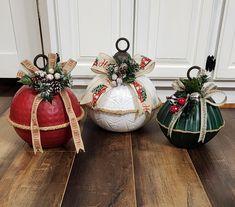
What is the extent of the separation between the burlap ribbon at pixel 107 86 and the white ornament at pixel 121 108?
11mm

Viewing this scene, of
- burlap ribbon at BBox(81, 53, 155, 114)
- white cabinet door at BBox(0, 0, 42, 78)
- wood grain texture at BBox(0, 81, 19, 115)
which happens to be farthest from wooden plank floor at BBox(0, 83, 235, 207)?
white cabinet door at BBox(0, 0, 42, 78)

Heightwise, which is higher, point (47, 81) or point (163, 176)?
point (47, 81)

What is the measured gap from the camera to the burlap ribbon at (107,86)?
0.65 m

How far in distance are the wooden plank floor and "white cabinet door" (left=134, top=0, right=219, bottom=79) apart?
297 mm

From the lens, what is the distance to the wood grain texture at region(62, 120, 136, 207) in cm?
46

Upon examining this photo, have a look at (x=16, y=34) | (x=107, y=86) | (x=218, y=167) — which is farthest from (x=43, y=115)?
A: (x=16, y=34)

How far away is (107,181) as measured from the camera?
0.51 metres

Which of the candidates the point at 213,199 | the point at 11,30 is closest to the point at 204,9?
the point at 213,199

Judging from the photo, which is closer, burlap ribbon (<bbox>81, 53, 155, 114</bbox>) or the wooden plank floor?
the wooden plank floor

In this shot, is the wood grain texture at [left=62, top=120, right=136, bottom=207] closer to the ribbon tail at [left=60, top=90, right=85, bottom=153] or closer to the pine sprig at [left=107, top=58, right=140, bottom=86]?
the ribbon tail at [left=60, top=90, right=85, bottom=153]

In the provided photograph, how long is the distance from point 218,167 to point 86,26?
0.60 metres

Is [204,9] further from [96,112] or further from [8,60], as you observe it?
[8,60]

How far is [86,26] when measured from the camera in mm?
803

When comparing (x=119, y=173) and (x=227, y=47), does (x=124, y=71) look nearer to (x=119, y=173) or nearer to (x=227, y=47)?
(x=119, y=173)
